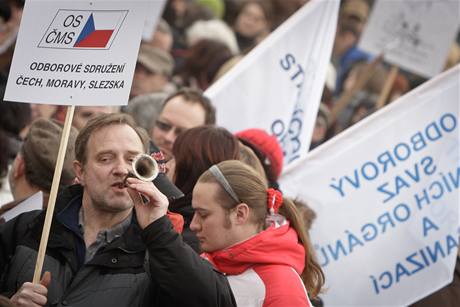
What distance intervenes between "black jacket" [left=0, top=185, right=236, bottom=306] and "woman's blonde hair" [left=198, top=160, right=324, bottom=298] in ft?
1.29

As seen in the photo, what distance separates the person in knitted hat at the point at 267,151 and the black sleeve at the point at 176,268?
1.71 m

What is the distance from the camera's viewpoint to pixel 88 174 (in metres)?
5.17

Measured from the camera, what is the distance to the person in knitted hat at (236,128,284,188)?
6.46 metres

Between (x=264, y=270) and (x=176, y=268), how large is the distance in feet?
1.67

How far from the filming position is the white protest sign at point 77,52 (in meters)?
5.09

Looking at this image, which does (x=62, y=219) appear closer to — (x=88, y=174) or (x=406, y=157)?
(x=88, y=174)

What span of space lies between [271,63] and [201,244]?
9.88ft

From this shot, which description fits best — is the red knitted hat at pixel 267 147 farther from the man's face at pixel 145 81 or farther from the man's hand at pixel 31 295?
the man's face at pixel 145 81

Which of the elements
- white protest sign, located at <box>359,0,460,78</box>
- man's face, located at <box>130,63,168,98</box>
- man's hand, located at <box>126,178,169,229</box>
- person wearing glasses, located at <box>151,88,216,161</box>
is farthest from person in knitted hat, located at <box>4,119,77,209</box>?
white protest sign, located at <box>359,0,460,78</box>

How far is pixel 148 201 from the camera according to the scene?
15.2ft

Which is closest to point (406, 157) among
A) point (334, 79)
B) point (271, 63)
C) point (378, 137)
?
point (378, 137)

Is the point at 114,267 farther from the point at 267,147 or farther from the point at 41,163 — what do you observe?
the point at 267,147

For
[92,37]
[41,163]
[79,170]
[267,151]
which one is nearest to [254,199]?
[79,170]

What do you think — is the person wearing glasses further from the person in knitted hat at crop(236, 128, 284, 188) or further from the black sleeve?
the black sleeve
